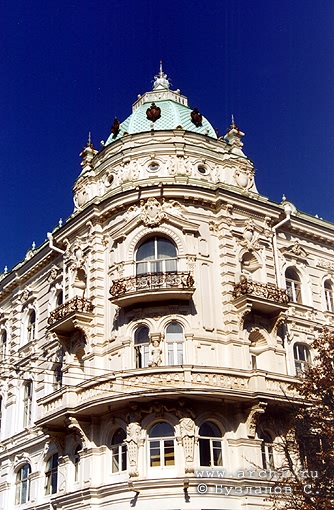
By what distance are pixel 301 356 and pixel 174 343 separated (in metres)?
7.42

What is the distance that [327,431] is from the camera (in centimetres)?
2598

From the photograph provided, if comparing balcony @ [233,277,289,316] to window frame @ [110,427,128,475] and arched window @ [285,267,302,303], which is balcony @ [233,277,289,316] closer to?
arched window @ [285,267,302,303]

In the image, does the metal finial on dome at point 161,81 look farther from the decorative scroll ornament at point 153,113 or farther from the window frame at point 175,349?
the window frame at point 175,349

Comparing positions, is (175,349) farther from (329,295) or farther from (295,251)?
(329,295)

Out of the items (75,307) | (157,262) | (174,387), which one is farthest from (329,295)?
(75,307)

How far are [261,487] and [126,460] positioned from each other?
559 cm

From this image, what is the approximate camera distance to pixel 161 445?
29812mm

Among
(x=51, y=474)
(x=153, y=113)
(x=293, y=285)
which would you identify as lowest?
(x=51, y=474)

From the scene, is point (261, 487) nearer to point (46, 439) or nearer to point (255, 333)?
point (255, 333)

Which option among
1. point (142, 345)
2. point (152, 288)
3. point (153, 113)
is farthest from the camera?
point (153, 113)

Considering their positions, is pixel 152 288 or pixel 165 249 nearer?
pixel 152 288

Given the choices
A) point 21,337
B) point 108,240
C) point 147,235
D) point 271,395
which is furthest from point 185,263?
point 21,337

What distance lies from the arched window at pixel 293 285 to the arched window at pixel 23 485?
1587 cm

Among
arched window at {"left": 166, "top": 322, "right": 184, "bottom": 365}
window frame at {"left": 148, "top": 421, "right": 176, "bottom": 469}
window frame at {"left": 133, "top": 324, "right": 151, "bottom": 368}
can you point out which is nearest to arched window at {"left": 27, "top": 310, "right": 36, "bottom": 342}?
window frame at {"left": 133, "top": 324, "right": 151, "bottom": 368}
